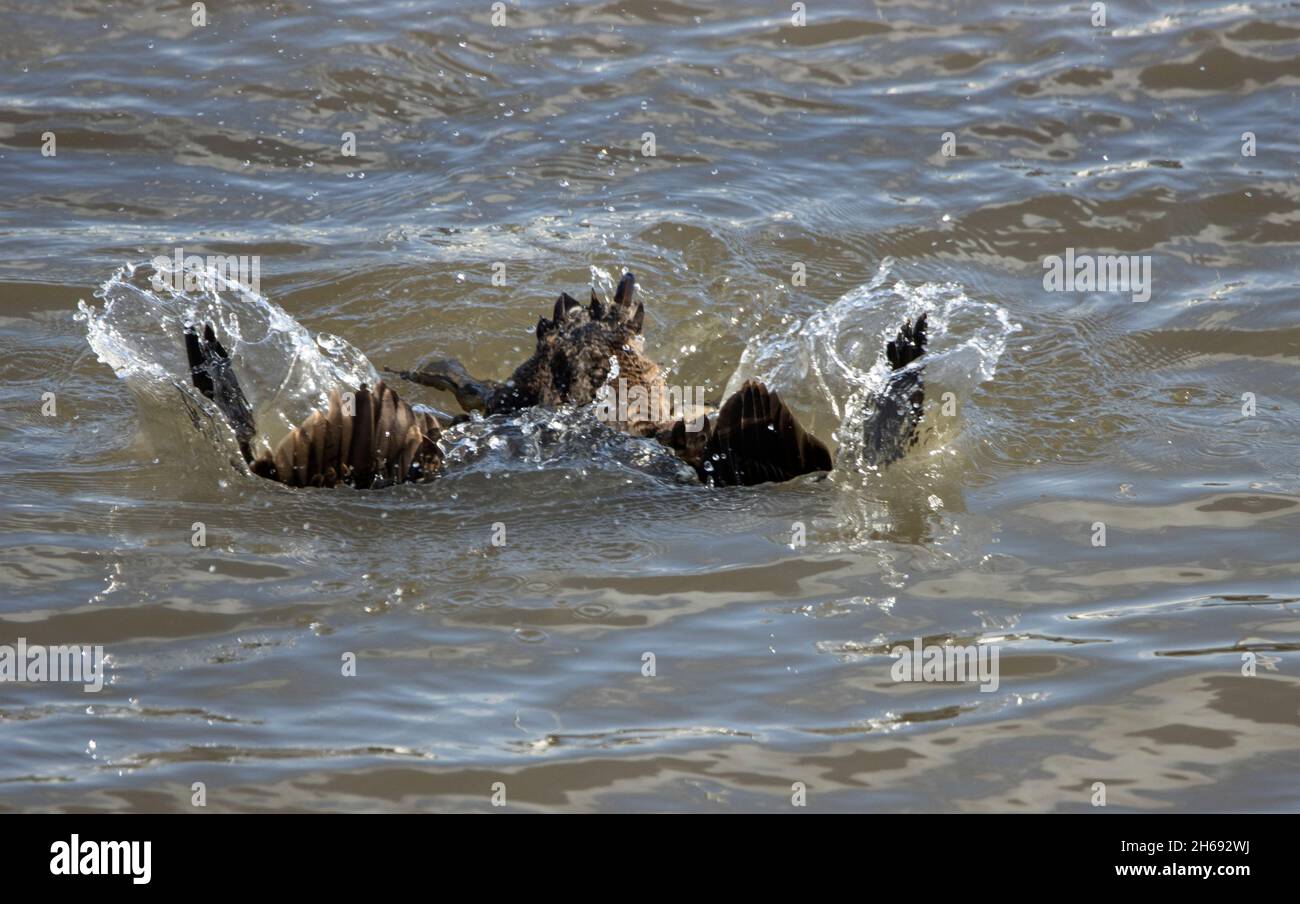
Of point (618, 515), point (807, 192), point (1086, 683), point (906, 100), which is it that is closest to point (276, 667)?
point (618, 515)

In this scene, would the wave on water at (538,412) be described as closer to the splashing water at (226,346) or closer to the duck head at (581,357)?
the splashing water at (226,346)

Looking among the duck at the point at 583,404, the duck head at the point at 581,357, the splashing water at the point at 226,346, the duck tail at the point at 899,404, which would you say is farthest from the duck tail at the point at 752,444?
the splashing water at the point at 226,346

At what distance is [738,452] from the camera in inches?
227

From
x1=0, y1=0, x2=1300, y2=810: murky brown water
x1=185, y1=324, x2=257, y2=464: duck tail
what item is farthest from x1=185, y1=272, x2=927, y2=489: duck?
x1=0, y1=0, x2=1300, y2=810: murky brown water

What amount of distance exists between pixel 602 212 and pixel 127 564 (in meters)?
Result: 4.49

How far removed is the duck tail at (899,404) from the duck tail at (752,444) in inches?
9.9

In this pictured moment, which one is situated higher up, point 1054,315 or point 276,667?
point 1054,315

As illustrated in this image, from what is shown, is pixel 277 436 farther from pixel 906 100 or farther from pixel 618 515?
pixel 906 100

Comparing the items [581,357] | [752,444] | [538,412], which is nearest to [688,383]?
[581,357]

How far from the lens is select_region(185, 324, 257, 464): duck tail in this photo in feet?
19.0

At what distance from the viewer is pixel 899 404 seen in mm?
5848

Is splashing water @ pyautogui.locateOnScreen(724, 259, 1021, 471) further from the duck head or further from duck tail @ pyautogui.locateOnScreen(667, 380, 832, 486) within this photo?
the duck head
